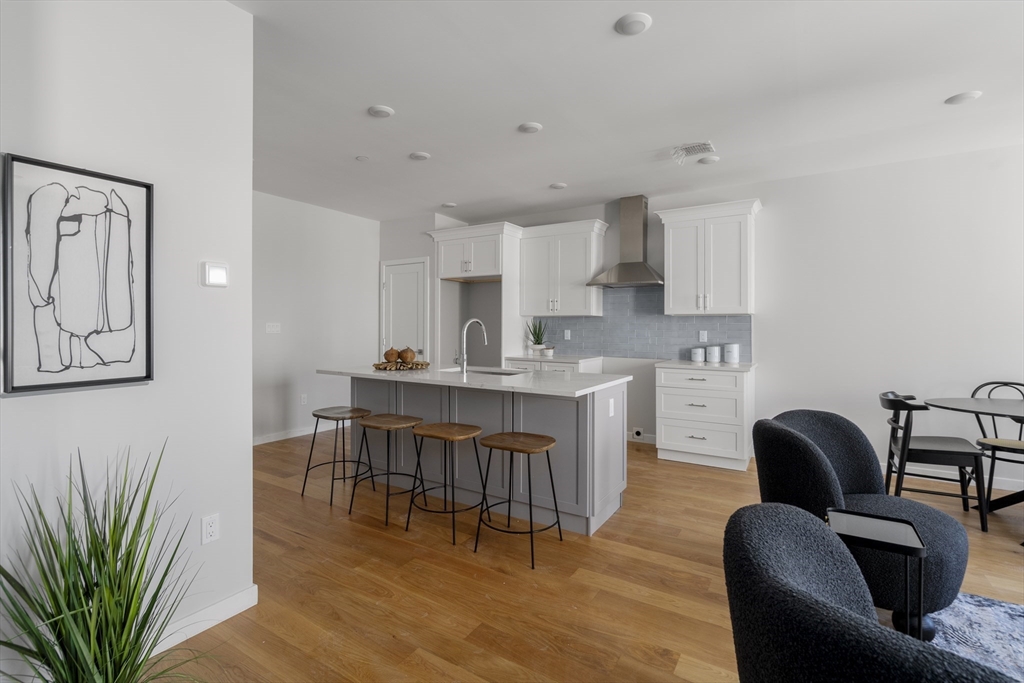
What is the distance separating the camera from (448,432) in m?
2.88

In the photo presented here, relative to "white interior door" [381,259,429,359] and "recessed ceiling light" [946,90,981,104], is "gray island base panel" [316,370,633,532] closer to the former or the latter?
"white interior door" [381,259,429,359]

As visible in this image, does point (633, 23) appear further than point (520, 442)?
No

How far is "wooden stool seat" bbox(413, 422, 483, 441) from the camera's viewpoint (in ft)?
9.21

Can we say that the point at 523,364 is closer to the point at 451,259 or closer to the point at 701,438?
the point at 451,259

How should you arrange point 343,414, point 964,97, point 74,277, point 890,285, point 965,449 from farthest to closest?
point 890,285 < point 343,414 < point 965,449 < point 964,97 < point 74,277

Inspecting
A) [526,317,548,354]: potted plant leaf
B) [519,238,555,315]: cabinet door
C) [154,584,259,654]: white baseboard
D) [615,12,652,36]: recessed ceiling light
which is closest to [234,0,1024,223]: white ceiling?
[615,12,652,36]: recessed ceiling light

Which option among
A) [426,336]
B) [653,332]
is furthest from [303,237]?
[653,332]

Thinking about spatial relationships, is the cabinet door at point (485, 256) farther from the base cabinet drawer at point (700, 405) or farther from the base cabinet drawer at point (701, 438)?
the base cabinet drawer at point (701, 438)

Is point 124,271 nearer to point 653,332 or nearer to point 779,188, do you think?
point 653,332

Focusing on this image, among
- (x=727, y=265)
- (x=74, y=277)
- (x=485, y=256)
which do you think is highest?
(x=485, y=256)

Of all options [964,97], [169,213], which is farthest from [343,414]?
[964,97]

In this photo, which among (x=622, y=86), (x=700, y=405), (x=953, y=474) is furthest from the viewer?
(x=700, y=405)

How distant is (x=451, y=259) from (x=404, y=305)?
927mm

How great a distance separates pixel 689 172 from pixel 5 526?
4.73 metres
